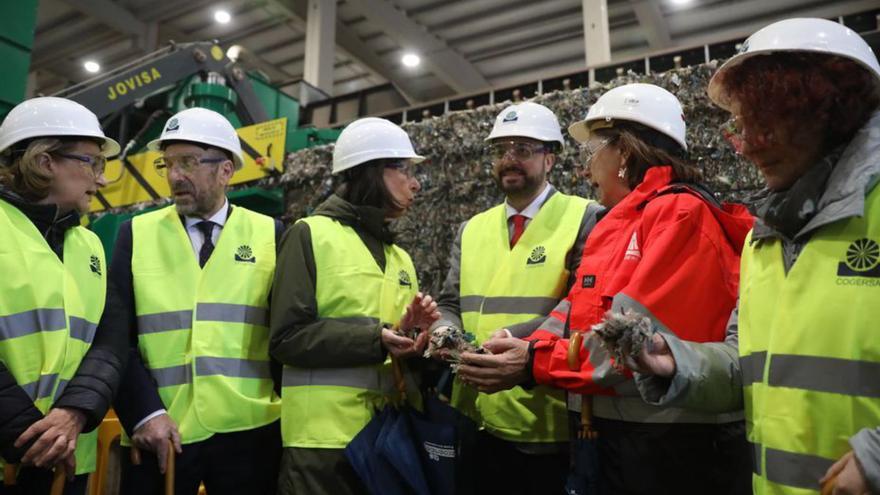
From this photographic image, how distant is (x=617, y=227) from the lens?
1.96 meters

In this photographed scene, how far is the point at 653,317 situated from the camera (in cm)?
163

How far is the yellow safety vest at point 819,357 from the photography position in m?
1.21

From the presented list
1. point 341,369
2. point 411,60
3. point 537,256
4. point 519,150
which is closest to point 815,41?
point 537,256

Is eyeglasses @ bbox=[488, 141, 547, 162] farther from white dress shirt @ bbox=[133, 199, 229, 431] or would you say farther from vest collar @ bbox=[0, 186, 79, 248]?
vest collar @ bbox=[0, 186, 79, 248]

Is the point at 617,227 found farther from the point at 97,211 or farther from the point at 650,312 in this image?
the point at 97,211

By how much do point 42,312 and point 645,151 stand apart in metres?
2.07

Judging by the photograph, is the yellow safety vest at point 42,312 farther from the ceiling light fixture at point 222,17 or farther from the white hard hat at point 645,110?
the ceiling light fixture at point 222,17

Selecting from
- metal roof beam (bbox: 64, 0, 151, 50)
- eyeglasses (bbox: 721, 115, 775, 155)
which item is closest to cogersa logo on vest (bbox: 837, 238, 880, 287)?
eyeglasses (bbox: 721, 115, 775, 155)

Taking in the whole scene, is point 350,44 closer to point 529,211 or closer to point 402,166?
point 402,166

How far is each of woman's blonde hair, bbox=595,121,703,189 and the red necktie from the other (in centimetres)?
63

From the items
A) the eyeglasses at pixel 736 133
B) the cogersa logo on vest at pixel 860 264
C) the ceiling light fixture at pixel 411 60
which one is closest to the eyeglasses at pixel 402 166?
the eyeglasses at pixel 736 133

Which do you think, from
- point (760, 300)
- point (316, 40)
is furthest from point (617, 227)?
point (316, 40)

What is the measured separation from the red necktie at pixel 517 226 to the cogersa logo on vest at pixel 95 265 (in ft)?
5.40

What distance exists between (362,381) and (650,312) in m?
1.17
